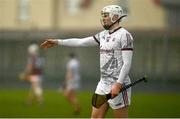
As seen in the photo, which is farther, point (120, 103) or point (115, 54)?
point (120, 103)

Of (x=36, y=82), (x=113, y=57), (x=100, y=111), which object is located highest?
(x=113, y=57)

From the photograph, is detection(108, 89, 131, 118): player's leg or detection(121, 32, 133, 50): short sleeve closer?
detection(121, 32, 133, 50): short sleeve

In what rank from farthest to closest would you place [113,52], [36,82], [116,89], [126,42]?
1. [36,82]
2. [113,52]
3. [126,42]
4. [116,89]

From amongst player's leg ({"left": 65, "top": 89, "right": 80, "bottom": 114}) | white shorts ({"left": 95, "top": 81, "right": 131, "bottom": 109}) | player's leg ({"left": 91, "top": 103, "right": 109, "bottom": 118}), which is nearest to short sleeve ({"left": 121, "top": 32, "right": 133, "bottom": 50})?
white shorts ({"left": 95, "top": 81, "right": 131, "bottom": 109})

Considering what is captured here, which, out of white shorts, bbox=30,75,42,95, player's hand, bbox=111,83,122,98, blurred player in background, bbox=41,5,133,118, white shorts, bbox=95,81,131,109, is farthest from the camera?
white shorts, bbox=30,75,42,95

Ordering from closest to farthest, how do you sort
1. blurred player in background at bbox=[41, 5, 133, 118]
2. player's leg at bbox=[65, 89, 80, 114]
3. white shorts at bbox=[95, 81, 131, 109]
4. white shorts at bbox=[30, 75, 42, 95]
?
blurred player in background at bbox=[41, 5, 133, 118], white shorts at bbox=[95, 81, 131, 109], player's leg at bbox=[65, 89, 80, 114], white shorts at bbox=[30, 75, 42, 95]

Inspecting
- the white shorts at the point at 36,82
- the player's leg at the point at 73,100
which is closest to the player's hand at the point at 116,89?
the player's leg at the point at 73,100

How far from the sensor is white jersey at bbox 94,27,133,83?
455 inches

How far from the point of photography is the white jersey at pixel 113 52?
11.5 metres

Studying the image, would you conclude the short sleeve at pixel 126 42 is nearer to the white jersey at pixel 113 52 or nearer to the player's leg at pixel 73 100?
the white jersey at pixel 113 52

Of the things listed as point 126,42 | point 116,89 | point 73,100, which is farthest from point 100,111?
point 73,100

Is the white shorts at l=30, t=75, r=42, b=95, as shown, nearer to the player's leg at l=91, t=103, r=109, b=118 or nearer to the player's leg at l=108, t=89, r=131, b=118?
the player's leg at l=91, t=103, r=109, b=118

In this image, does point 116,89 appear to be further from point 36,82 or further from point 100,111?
point 36,82

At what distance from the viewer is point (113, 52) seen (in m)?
11.6
